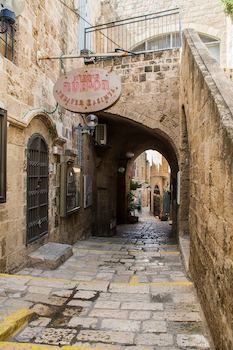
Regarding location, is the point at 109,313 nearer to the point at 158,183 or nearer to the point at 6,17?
the point at 6,17

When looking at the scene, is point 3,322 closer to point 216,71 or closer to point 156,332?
point 156,332

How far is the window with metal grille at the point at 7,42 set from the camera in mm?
4176

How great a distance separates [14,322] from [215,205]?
5.92 feet

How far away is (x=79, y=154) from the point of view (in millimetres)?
7938

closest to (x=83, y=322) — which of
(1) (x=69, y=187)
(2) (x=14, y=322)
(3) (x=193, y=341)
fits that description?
(2) (x=14, y=322)

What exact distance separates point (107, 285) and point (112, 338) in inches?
52.0

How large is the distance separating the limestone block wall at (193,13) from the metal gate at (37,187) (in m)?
8.73

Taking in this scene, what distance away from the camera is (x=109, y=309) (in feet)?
9.90

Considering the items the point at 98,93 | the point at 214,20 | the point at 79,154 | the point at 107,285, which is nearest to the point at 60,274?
the point at 107,285

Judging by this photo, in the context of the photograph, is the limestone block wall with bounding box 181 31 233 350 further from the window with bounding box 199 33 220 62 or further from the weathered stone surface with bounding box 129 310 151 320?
the window with bounding box 199 33 220 62

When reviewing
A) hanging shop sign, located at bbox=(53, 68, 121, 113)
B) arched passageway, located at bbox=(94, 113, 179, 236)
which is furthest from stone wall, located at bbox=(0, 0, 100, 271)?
arched passageway, located at bbox=(94, 113, 179, 236)

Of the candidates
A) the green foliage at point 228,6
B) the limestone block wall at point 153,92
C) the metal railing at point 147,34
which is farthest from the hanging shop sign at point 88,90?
the metal railing at point 147,34

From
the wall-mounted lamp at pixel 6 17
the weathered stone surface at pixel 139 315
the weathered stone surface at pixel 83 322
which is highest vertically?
the wall-mounted lamp at pixel 6 17

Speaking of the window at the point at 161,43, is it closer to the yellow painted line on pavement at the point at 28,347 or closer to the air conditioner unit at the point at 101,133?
the air conditioner unit at the point at 101,133
